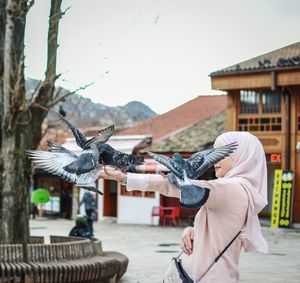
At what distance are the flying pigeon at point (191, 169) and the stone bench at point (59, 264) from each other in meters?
7.27

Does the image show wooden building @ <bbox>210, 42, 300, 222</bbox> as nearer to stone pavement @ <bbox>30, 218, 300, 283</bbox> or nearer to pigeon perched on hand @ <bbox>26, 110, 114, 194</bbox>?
stone pavement @ <bbox>30, 218, 300, 283</bbox>

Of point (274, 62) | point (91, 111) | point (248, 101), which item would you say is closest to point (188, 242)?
point (274, 62)

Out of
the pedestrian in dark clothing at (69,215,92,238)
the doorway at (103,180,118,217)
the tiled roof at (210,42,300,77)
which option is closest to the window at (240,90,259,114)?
the tiled roof at (210,42,300,77)

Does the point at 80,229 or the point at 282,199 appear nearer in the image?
the point at 80,229

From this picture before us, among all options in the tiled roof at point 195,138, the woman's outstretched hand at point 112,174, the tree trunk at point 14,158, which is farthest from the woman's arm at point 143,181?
the tiled roof at point 195,138

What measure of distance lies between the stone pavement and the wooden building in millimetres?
2562

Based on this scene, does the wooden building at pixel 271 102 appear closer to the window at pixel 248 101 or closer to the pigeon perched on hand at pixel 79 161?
the window at pixel 248 101

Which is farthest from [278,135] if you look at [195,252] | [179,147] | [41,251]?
[195,252]

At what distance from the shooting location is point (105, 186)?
3300 cm

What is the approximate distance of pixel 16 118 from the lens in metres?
11.6

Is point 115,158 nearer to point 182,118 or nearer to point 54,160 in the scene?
point 54,160

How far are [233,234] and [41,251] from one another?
7745mm

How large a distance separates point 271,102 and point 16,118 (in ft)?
51.0

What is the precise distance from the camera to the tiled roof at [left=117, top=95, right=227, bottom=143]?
1335 inches
